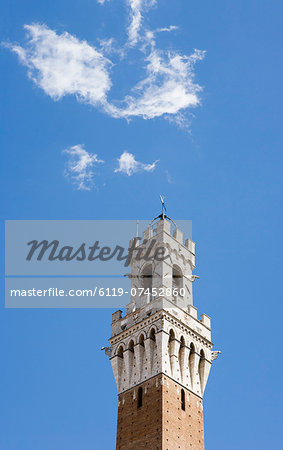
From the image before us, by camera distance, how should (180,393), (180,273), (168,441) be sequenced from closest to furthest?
(168,441)
(180,393)
(180,273)

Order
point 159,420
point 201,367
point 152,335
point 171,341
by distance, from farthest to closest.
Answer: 1. point 201,367
2. point 152,335
3. point 171,341
4. point 159,420

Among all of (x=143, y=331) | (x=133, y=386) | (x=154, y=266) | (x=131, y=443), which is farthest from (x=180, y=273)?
(x=131, y=443)

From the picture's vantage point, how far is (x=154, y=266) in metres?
52.1

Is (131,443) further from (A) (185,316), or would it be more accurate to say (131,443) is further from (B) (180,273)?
(B) (180,273)

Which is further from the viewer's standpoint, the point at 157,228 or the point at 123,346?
the point at 157,228

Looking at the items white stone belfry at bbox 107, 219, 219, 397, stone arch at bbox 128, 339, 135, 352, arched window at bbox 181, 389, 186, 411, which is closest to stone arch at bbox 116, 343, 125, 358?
white stone belfry at bbox 107, 219, 219, 397

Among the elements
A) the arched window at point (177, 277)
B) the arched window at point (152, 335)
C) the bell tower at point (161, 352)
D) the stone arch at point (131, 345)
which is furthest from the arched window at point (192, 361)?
the arched window at point (177, 277)

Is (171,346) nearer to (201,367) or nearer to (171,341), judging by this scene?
(171,341)

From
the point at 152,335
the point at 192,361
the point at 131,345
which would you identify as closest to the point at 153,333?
the point at 152,335

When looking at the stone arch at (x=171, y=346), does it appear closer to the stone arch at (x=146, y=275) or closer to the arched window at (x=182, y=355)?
the arched window at (x=182, y=355)

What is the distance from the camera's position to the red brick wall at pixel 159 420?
43.1 metres

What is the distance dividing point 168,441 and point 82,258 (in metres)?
14.1

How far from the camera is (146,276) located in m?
53.7

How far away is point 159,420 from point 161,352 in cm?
500
